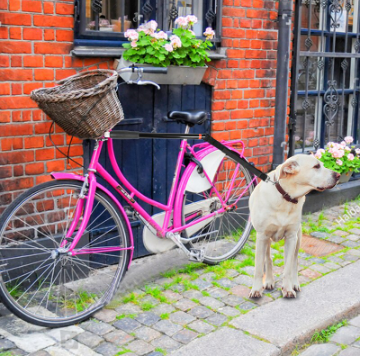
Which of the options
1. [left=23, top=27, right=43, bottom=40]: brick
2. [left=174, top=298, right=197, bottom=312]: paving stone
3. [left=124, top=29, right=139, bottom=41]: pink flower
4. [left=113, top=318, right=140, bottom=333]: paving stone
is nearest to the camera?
[left=113, top=318, right=140, bottom=333]: paving stone

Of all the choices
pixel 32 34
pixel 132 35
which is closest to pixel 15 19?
pixel 32 34

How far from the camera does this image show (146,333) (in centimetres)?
378

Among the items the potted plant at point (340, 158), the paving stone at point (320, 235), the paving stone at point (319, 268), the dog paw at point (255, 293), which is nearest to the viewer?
the dog paw at point (255, 293)

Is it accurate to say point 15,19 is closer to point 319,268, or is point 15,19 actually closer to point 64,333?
point 64,333

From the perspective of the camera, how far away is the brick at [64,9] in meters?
4.19

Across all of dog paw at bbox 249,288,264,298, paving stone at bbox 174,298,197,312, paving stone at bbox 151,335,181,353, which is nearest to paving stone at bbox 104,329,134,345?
paving stone at bbox 151,335,181,353

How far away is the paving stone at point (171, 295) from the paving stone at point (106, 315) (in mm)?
467

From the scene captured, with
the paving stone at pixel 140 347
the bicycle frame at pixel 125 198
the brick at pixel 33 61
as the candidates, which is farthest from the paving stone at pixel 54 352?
the brick at pixel 33 61

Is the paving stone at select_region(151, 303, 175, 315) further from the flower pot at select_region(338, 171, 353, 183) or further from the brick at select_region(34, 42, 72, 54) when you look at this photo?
the flower pot at select_region(338, 171, 353, 183)

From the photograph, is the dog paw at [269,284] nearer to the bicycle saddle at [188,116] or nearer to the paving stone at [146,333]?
the paving stone at [146,333]

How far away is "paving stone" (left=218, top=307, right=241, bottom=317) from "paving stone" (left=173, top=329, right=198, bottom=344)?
381 millimetres

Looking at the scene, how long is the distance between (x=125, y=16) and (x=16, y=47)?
3.69ft

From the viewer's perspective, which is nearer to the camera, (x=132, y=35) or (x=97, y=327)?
(x=97, y=327)

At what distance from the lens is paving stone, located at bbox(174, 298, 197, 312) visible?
417cm
